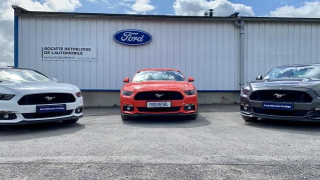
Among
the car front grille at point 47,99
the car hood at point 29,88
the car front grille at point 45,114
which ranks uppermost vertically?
the car hood at point 29,88

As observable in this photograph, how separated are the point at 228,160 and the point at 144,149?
122 cm

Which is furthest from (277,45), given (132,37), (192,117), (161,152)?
(161,152)

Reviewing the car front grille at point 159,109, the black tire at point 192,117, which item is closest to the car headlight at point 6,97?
the car front grille at point 159,109

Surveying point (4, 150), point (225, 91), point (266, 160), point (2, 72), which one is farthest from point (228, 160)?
point (225, 91)

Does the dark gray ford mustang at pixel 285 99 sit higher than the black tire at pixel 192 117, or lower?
higher

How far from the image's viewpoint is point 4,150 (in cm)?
367

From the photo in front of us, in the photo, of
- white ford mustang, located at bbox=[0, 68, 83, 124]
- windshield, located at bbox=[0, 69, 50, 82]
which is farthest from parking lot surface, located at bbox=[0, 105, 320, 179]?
windshield, located at bbox=[0, 69, 50, 82]

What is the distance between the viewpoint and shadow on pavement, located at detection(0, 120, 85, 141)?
15.2ft

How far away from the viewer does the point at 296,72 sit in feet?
20.6

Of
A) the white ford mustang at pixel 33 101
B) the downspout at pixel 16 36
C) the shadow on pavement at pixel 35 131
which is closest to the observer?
the shadow on pavement at pixel 35 131

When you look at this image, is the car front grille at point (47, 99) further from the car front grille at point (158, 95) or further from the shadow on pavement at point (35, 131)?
the car front grille at point (158, 95)

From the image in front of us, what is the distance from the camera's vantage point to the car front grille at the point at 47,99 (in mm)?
4883

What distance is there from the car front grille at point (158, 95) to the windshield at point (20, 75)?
2559mm

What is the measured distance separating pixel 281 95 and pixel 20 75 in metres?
6.07
